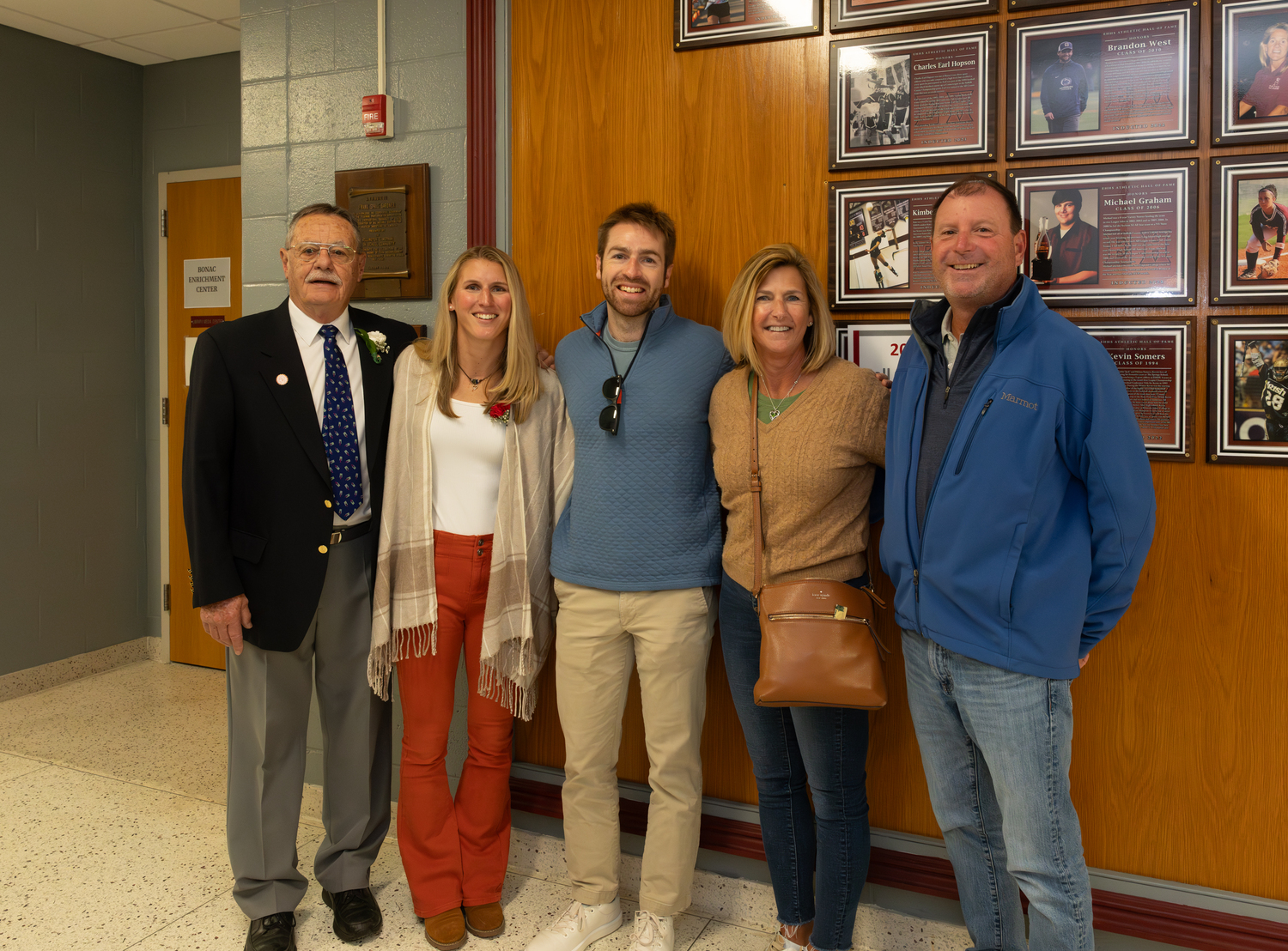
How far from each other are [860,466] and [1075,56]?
3.66 ft

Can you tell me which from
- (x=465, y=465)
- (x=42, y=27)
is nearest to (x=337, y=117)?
(x=465, y=465)

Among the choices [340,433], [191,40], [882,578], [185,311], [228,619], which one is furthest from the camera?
[185,311]

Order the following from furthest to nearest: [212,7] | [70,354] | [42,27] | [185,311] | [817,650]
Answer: [185,311] → [70,354] → [42,27] → [212,7] → [817,650]

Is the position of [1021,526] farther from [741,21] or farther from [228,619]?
[228,619]

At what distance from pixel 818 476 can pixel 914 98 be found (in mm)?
1046

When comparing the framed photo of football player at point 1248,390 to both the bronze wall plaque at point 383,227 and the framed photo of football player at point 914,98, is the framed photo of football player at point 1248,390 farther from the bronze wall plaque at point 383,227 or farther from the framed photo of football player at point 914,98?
the bronze wall plaque at point 383,227

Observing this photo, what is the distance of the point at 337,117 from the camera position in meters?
2.86

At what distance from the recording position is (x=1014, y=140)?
7.03 ft

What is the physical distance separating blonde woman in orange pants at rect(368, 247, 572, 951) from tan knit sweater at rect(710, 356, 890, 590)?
1.83 ft

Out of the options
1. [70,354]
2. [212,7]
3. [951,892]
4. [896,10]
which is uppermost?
[212,7]

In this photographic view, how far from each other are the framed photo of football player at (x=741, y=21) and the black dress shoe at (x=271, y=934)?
2.56m

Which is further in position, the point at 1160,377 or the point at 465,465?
the point at 465,465

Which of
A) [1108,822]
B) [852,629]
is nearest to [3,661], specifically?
[852,629]

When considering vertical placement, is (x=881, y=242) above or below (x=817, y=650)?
above
